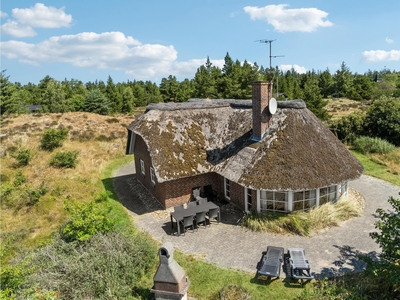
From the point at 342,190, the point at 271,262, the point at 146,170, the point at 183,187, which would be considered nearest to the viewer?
the point at 271,262

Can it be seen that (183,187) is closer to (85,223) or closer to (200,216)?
(200,216)

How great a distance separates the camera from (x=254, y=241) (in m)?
12.3

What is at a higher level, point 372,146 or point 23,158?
point 23,158

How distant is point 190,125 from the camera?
17.4 meters

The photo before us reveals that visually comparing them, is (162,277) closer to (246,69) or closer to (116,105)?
(246,69)

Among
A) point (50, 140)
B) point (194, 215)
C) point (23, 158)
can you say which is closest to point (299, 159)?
point (194, 215)

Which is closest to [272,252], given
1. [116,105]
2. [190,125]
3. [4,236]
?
[190,125]

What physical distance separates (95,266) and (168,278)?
2778 millimetres

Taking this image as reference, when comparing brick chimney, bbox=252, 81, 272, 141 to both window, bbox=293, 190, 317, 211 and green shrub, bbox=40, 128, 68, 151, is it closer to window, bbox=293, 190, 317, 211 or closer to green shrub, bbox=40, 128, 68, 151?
window, bbox=293, 190, 317, 211

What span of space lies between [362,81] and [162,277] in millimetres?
77647

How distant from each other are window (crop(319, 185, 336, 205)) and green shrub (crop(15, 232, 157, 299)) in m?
8.49

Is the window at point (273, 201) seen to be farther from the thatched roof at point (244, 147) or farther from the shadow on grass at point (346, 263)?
the shadow on grass at point (346, 263)

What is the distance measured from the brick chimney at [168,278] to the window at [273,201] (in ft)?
21.5

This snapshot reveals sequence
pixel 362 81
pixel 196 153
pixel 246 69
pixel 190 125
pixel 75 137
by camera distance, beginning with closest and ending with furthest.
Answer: pixel 196 153
pixel 190 125
pixel 75 137
pixel 246 69
pixel 362 81
